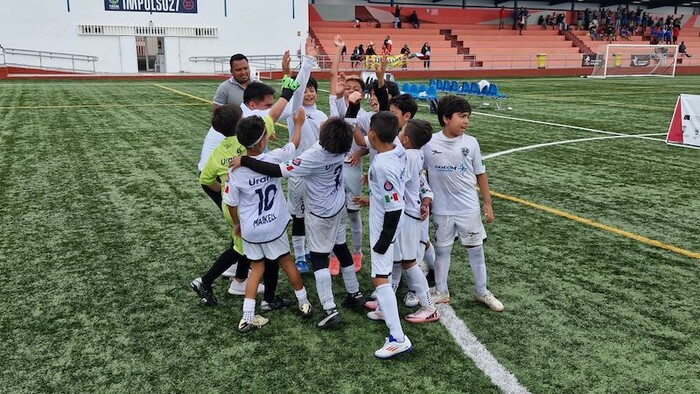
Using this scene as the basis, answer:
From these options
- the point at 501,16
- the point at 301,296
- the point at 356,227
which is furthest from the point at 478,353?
the point at 501,16

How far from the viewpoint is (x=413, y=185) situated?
387 centimetres

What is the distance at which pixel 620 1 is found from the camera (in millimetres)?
48844

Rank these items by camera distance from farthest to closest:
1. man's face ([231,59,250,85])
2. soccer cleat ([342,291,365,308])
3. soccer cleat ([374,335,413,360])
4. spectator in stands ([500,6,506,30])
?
spectator in stands ([500,6,506,30]) < man's face ([231,59,250,85]) < soccer cleat ([342,291,365,308]) < soccer cleat ([374,335,413,360])

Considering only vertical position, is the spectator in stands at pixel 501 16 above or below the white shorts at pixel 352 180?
above

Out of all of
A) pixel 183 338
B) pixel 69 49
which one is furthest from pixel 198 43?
pixel 183 338

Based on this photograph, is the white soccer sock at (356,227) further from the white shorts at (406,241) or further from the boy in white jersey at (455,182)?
the white shorts at (406,241)

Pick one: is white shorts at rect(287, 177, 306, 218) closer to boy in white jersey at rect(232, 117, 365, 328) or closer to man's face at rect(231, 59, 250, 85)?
boy in white jersey at rect(232, 117, 365, 328)

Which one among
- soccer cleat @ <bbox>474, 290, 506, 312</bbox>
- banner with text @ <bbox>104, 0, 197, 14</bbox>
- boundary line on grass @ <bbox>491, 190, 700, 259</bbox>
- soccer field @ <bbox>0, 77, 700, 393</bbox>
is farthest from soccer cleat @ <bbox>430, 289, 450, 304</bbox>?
banner with text @ <bbox>104, 0, 197, 14</bbox>

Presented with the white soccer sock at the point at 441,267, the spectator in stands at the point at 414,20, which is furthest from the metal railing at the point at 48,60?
the white soccer sock at the point at 441,267

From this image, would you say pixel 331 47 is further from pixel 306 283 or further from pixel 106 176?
pixel 306 283

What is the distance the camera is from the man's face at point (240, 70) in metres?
5.33

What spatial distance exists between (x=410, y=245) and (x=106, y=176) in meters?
6.01

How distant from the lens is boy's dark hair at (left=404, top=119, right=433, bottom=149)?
3861 mm

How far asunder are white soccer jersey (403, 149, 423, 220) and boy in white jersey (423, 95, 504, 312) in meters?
0.24
